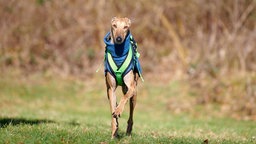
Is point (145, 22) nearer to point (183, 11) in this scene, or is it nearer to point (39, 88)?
point (183, 11)

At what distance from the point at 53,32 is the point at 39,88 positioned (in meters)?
Answer: 4.97

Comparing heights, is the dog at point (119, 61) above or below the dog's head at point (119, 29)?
below

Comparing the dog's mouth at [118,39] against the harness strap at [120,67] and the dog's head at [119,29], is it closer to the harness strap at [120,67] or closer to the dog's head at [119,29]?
the dog's head at [119,29]

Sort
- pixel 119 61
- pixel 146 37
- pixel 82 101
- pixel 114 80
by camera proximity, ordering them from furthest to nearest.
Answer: pixel 146 37
pixel 82 101
pixel 114 80
pixel 119 61

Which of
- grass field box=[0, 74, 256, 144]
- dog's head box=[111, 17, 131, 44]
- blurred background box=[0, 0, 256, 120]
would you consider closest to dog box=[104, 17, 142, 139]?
dog's head box=[111, 17, 131, 44]

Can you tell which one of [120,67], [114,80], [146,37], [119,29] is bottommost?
[114,80]

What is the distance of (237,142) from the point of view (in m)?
8.59

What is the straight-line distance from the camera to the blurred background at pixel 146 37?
70.0ft

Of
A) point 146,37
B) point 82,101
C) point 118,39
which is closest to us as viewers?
point 118,39

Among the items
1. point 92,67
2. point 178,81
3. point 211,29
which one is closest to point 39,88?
point 92,67

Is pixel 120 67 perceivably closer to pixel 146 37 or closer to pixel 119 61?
pixel 119 61

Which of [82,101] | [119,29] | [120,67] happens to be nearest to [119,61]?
[120,67]

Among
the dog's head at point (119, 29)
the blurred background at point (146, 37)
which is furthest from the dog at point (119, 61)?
the blurred background at point (146, 37)

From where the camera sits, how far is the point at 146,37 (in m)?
26.2
